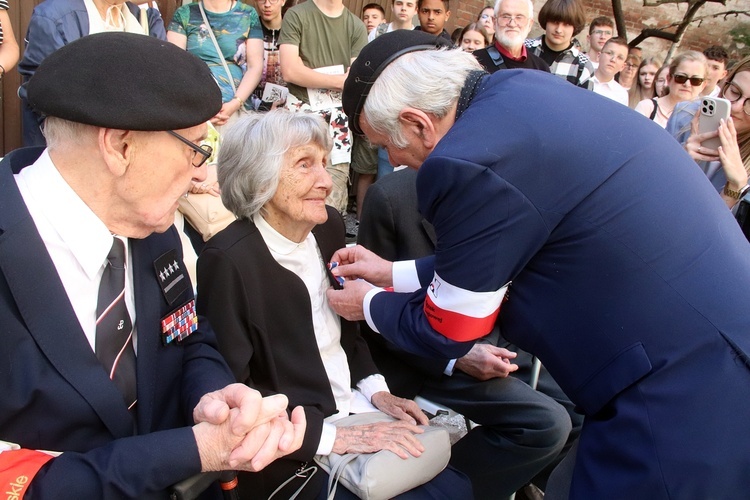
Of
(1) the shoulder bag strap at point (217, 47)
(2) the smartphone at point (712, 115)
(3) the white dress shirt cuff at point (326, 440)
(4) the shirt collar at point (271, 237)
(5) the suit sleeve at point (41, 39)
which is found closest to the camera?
(3) the white dress shirt cuff at point (326, 440)

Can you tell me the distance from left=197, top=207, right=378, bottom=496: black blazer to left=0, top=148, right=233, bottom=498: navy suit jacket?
0.57 m

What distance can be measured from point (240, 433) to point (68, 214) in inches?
26.4

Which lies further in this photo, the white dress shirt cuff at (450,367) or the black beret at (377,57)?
the white dress shirt cuff at (450,367)

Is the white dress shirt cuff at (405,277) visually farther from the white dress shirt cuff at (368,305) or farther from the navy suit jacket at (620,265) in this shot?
the navy suit jacket at (620,265)

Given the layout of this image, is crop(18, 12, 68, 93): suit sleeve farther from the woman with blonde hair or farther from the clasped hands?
the woman with blonde hair

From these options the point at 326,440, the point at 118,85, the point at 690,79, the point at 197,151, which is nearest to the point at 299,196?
the point at 197,151

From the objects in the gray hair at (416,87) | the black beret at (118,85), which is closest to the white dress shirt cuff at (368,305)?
the gray hair at (416,87)

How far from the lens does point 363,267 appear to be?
95.0 inches

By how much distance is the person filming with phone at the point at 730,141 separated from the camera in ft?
11.2

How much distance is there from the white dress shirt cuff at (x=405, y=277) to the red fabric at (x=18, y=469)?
131cm


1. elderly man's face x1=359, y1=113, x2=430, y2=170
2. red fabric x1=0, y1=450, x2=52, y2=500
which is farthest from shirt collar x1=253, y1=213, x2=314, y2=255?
red fabric x1=0, y1=450, x2=52, y2=500

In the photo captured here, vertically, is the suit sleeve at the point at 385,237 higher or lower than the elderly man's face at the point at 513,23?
lower

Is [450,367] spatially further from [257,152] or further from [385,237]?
[257,152]

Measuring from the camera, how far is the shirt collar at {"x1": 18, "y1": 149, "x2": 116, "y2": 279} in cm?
146
